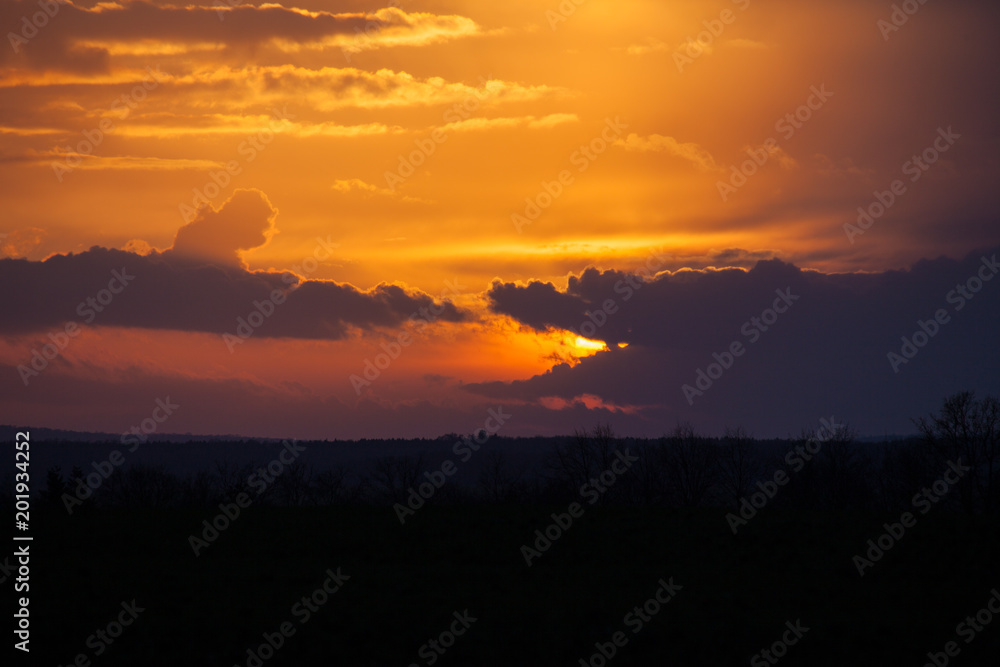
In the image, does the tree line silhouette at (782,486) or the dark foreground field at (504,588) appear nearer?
the dark foreground field at (504,588)

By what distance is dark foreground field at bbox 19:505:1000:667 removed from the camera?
65.5 feet

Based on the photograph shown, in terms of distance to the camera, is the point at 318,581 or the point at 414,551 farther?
the point at 414,551

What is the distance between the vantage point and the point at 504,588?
28703mm

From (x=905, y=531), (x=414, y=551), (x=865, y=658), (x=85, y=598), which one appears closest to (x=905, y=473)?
(x=905, y=531)

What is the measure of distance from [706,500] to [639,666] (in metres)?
111

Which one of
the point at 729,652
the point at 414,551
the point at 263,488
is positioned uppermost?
the point at 729,652

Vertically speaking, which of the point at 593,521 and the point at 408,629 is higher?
the point at 408,629

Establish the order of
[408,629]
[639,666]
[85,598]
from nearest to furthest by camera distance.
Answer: [639,666], [408,629], [85,598]

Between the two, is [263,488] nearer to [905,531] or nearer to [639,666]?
[905,531]

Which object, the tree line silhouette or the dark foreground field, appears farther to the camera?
the tree line silhouette

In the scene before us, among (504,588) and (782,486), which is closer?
(504,588)

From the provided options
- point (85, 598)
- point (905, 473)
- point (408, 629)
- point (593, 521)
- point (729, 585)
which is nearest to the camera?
point (408, 629)

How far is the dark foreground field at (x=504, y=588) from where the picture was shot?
1997 cm

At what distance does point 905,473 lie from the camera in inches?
3784
